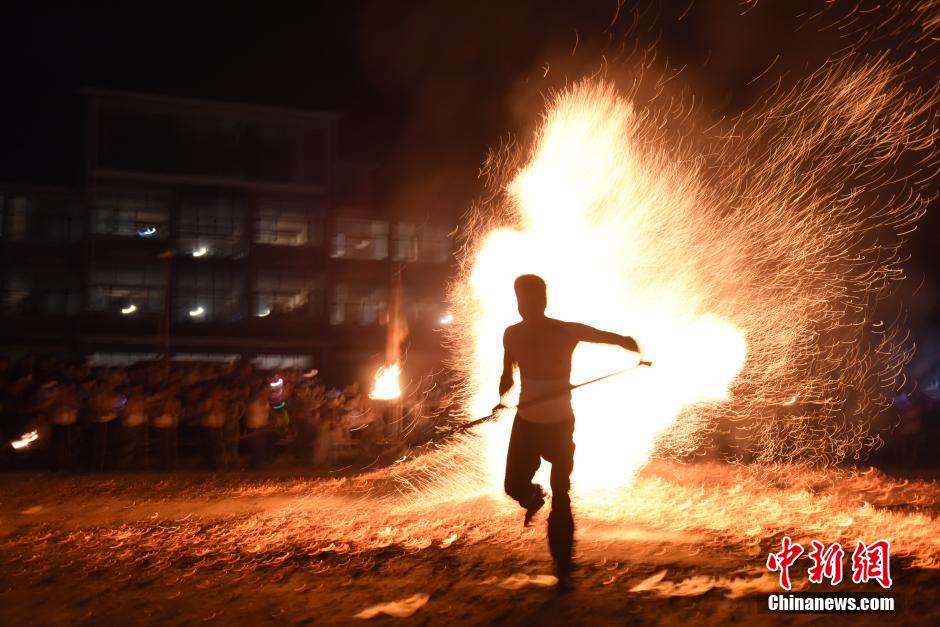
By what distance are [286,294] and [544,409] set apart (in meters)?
34.5

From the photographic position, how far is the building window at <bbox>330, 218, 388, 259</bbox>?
3991 cm

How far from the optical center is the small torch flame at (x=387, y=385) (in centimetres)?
1401

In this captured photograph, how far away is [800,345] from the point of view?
66.2ft

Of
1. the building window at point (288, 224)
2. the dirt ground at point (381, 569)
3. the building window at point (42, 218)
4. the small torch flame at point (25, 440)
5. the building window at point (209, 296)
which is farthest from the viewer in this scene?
the building window at point (288, 224)

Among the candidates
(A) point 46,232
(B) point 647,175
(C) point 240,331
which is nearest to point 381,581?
(B) point 647,175

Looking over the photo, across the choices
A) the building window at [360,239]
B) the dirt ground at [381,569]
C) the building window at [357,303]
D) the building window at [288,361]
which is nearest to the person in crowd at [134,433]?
the dirt ground at [381,569]

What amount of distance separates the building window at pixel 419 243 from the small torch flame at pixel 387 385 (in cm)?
2612

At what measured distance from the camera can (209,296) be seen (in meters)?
37.9

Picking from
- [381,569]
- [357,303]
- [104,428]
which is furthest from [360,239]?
[381,569]

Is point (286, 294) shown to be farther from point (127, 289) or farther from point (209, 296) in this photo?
point (127, 289)

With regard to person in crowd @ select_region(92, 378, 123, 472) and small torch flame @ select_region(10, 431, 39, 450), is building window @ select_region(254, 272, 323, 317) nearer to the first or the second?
person in crowd @ select_region(92, 378, 123, 472)

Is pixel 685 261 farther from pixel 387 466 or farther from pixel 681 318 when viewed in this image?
pixel 387 466

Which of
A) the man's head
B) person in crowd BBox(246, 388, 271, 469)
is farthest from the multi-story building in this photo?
the man's head

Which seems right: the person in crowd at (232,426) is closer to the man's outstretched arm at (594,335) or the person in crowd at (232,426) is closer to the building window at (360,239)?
the man's outstretched arm at (594,335)
